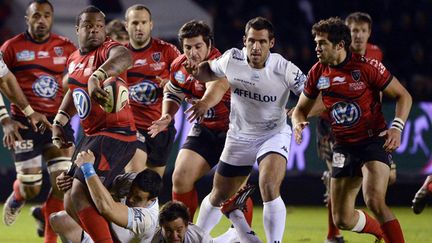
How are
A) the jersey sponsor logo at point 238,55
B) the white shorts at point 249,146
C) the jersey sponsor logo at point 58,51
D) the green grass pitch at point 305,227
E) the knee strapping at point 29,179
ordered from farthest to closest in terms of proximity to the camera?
the green grass pitch at point 305,227 → the jersey sponsor logo at point 58,51 → the knee strapping at point 29,179 → the jersey sponsor logo at point 238,55 → the white shorts at point 249,146

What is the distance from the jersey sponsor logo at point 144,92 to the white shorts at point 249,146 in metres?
1.38

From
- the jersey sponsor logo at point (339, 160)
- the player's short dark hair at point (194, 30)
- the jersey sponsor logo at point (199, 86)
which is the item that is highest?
the player's short dark hair at point (194, 30)

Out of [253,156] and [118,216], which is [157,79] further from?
[118,216]

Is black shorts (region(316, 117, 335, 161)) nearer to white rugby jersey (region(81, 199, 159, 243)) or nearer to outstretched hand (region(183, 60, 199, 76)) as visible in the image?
outstretched hand (region(183, 60, 199, 76))

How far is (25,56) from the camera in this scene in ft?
32.6

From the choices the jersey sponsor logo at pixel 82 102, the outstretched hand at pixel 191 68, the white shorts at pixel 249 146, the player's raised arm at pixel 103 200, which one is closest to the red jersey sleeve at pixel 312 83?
the white shorts at pixel 249 146

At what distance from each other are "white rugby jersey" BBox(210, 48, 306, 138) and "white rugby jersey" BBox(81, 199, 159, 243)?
132 centimetres

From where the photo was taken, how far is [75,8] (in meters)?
15.0

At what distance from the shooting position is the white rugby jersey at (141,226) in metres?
7.20

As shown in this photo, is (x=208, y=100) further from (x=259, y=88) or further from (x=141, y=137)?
(x=141, y=137)

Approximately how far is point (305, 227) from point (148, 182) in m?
4.26

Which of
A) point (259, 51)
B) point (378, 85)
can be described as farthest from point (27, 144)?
point (378, 85)

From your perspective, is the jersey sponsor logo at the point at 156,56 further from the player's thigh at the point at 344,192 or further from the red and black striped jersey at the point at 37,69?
the player's thigh at the point at 344,192

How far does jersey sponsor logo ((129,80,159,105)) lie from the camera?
970 centimetres
